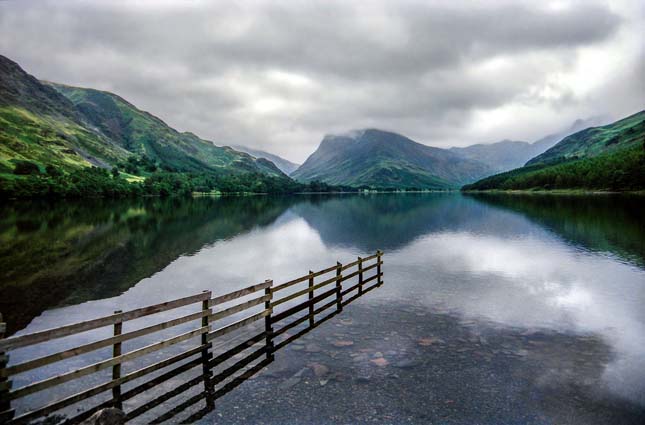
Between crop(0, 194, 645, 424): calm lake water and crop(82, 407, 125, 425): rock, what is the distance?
2933 mm

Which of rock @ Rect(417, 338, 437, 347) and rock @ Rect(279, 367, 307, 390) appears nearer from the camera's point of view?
rock @ Rect(279, 367, 307, 390)

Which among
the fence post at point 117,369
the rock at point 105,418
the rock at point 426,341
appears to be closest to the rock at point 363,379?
the rock at point 426,341

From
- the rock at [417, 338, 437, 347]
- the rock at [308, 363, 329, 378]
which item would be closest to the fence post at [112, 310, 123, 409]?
the rock at [308, 363, 329, 378]

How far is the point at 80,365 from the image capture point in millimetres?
17391

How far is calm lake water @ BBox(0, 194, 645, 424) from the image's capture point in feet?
46.6

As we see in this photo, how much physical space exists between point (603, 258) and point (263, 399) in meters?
46.2

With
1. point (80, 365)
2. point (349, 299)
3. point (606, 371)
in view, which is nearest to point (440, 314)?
point (349, 299)

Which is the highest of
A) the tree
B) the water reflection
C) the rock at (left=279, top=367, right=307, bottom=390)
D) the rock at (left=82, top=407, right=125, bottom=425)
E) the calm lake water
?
the tree

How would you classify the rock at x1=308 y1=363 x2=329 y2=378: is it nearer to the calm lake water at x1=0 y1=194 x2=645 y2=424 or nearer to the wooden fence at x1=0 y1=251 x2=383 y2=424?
the calm lake water at x1=0 y1=194 x2=645 y2=424

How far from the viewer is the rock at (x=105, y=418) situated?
36.6 feet

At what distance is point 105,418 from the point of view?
11.4m

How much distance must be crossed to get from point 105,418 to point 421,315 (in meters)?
19.0

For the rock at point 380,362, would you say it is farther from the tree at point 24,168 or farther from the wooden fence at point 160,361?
the tree at point 24,168

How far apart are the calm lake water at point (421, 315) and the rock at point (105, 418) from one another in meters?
2.93
